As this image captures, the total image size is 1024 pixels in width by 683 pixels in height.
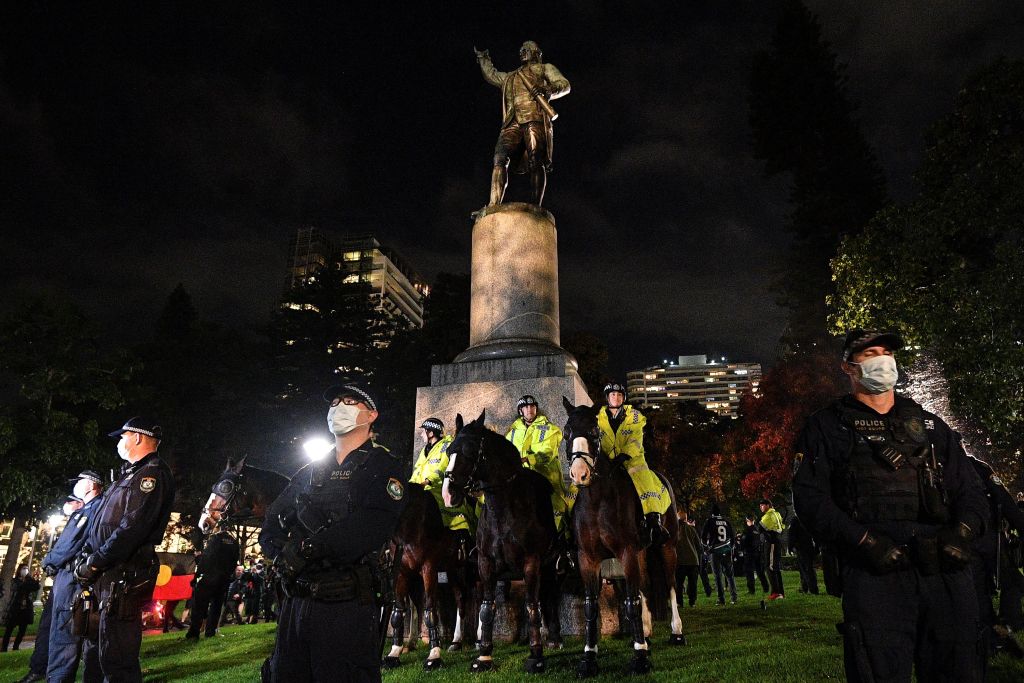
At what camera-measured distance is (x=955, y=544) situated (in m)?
3.67

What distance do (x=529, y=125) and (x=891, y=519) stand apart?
1178 centimetres

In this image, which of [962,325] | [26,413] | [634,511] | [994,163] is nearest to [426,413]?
[634,511]

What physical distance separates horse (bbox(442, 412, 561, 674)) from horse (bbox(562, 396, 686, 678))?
527 millimetres

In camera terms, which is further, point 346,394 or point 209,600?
point 209,600

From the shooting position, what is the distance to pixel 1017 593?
23.1 ft

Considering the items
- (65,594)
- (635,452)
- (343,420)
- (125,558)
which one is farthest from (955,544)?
(65,594)

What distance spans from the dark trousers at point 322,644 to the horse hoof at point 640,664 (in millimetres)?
3778

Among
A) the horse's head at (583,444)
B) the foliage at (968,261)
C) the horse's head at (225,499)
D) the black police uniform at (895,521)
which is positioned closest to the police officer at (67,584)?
the horse's head at (225,499)

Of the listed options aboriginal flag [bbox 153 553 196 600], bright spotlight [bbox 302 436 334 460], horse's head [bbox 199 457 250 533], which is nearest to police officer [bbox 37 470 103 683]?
horse's head [bbox 199 457 250 533]

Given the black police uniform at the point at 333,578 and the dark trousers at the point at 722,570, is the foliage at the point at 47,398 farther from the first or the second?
the black police uniform at the point at 333,578

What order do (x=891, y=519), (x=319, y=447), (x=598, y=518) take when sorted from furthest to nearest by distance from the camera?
(x=598, y=518), (x=319, y=447), (x=891, y=519)

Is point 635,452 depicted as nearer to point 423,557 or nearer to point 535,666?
point 535,666

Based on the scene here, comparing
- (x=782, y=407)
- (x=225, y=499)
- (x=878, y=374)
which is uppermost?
(x=782, y=407)

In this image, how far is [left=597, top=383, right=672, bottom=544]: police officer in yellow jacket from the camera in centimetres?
789
